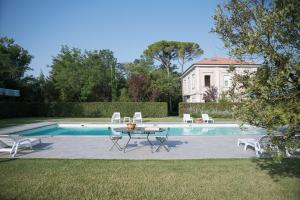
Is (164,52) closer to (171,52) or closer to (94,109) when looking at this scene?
(171,52)

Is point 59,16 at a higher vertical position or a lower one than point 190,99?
higher

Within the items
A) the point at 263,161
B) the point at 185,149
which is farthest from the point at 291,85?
the point at 185,149

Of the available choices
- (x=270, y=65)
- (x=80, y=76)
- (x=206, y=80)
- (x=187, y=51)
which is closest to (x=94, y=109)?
(x=80, y=76)

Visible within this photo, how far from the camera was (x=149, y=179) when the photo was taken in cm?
551

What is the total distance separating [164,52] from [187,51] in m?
4.13

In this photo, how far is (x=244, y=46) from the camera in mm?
4008

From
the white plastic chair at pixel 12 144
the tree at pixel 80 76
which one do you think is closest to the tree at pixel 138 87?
the tree at pixel 80 76

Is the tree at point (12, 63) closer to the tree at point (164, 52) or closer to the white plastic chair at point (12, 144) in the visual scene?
the tree at point (164, 52)

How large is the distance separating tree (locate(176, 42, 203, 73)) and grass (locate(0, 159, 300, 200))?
37.5m

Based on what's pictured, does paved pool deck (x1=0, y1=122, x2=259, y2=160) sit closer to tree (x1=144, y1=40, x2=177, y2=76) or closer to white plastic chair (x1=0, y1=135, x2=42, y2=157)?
white plastic chair (x1=0, y1=135, x2=42, y2=157)

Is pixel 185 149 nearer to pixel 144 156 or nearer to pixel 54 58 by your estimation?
pixel 144 156

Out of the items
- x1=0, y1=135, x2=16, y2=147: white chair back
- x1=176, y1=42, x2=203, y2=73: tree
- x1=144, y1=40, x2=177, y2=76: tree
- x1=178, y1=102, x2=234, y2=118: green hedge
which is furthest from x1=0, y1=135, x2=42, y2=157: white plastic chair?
x1=176, y1=42, x2=203, y2=73: tree

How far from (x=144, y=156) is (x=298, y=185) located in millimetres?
4462

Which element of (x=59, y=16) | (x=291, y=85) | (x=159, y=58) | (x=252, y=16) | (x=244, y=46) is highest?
(x=159, y=58)
